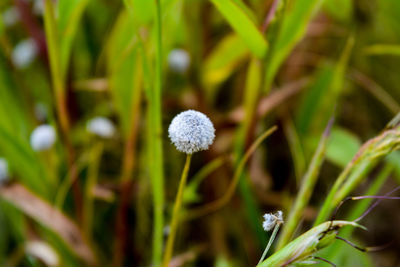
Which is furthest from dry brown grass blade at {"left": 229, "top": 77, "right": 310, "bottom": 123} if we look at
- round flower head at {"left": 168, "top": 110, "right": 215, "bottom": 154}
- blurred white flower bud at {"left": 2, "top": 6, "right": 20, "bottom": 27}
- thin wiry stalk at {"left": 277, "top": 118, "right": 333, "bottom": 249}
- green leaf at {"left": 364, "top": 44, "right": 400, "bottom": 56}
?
blurred white flower bud at {"left": 2, "top": 6, "right": 20, "bottom": 27}

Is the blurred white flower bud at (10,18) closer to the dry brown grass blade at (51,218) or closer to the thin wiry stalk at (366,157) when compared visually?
the dry brown grass blade at (51,218)

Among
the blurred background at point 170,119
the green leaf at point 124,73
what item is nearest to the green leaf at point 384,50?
the blurred background at point 170,119

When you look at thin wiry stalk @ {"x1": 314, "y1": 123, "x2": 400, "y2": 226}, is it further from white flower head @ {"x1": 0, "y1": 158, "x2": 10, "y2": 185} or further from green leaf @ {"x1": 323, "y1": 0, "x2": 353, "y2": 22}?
white flower head @ {"x1": 0, "y1": 158, "x2": 10, "y2": 185}

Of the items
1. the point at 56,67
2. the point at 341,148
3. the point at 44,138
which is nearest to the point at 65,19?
the point at 56,67

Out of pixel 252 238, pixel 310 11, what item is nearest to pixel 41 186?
pixel 252 238

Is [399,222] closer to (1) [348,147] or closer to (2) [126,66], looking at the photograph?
(1) [348,147]

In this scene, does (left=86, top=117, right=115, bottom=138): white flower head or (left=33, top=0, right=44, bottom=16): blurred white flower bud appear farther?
(left=33, top=0, right=44, bottom=16): blurred white flower bud

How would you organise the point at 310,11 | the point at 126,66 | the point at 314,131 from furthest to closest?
the point at 314,131
the point at 126,66
the point at 310,11
